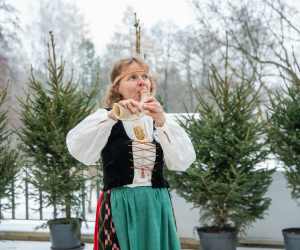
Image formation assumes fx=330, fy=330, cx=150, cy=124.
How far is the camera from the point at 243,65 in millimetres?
6938

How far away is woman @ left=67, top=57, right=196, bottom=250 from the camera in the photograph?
4.79 ft

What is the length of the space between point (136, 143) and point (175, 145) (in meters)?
0.19

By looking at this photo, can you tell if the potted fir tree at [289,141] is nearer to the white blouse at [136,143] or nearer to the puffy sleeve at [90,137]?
the white blouse at [136,143]

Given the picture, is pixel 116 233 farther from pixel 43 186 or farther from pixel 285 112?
pixel 285 112

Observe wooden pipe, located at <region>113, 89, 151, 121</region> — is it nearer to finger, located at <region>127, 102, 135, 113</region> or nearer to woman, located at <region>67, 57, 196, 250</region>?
finger, located at <region>127, 102, 135, 113</region>

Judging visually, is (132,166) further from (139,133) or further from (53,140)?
(53,140)

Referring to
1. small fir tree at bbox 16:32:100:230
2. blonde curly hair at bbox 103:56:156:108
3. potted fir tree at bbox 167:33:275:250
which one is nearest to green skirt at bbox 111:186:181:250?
blonde curly hair at bbox 103:56:156:108

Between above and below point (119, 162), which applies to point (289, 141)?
above

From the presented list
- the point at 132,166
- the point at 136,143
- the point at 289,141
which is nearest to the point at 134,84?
the point at 136,143

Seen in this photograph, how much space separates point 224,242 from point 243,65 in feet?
15.9

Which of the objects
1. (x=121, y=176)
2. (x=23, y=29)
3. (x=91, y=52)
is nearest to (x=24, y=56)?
(x=23, y=29)

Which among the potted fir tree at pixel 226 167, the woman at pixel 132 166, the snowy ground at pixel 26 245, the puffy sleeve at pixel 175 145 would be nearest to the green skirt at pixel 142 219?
the woman at pixel 132 166

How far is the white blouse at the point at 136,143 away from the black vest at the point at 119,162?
24 mm

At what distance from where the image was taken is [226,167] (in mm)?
2865
